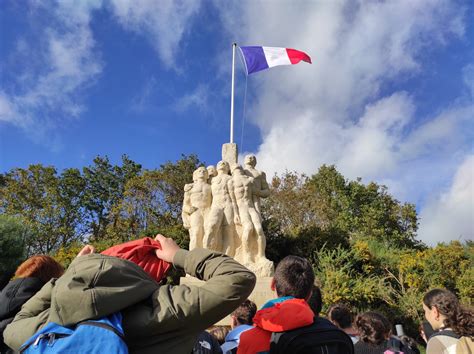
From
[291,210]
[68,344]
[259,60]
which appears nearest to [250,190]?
[259,60]

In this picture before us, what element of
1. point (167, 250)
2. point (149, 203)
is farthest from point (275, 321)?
point (149, 203)

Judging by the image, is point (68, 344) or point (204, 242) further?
point (204, 242)

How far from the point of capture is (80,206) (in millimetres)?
22609

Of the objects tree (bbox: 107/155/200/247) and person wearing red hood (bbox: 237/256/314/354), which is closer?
person wearing red hood (bbox: 237/256/314/354)

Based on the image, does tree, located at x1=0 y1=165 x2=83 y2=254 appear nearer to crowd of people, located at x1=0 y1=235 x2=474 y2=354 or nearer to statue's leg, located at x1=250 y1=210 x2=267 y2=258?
statue's leg, located at x1=250 y1=210 x2=267 y2=258

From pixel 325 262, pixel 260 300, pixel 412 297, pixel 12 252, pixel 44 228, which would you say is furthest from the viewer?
pixel 44 228

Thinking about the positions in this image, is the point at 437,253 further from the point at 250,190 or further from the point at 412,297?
the point at 250,190

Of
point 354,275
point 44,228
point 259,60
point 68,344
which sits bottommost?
point 68,344

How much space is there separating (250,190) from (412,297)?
18.9 feet

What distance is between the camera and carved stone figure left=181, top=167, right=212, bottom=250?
8.87 meters

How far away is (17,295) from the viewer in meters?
2.26

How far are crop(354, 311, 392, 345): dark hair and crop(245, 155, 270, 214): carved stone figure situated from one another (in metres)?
6.45

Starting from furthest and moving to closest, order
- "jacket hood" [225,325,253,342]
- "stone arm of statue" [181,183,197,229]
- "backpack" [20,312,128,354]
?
"stone arm of statue" [181,183,197,229], "jacket hood" [225,325,253,342], "backpack" [20,312,128,354]

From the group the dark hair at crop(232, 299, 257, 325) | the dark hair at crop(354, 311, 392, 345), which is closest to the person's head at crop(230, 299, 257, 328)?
the dark hair at crop(232, 299, 257, 325)
